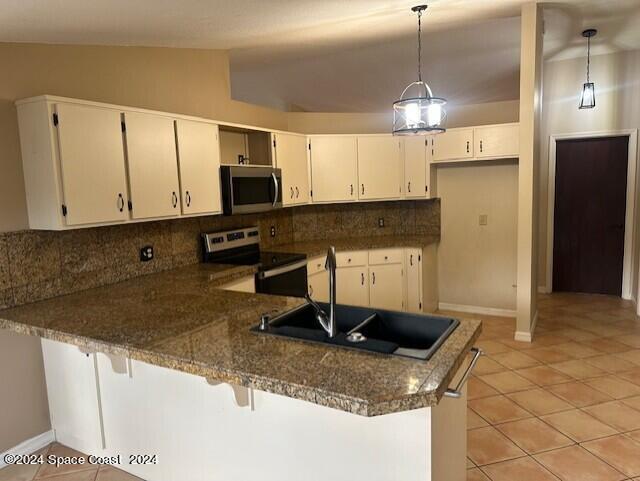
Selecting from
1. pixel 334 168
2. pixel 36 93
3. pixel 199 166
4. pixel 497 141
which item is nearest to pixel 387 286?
pixel 334 168

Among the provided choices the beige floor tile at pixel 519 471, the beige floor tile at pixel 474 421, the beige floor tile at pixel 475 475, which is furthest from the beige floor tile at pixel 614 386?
the beige floor tile at pixel 475 475

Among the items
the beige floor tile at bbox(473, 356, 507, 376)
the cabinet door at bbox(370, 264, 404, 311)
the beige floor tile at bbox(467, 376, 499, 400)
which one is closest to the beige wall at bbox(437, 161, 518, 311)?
the cabinet door at bbox(370, 264, 404, 311)

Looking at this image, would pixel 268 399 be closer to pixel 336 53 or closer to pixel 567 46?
pixel 336 53

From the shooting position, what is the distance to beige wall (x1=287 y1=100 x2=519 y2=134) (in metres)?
4.74

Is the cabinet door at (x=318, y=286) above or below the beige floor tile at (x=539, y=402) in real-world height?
above

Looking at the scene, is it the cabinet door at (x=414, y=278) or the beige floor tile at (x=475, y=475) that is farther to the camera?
the cabinet door at (x=414, y=278)

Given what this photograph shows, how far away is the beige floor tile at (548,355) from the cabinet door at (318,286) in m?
1.88

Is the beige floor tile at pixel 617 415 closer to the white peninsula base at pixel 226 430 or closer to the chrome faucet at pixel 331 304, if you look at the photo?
the white peninsula base at pixel 226 430

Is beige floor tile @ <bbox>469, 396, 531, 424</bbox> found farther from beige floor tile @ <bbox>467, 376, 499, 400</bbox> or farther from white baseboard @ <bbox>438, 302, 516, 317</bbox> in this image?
white baseboard @ <bbox>438, 302, 516, 317</bbox>

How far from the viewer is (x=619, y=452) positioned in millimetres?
2477

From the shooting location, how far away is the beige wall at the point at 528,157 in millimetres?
3764

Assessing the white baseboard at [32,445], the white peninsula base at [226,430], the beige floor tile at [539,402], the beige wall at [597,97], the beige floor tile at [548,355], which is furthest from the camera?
the beige wall at [597,97]

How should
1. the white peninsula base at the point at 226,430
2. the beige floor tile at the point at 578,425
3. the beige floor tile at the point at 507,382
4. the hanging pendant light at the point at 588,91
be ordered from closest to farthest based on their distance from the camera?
the white peninsula base at the point at 226,430
the beige floor tile at the point at 578,425
the beige floor tile at the point at 507,382
the hanging pendant light at the point at 588,91

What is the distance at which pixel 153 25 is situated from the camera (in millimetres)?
2576
